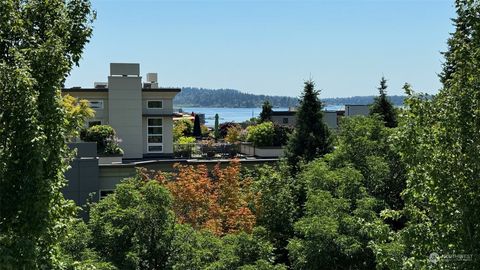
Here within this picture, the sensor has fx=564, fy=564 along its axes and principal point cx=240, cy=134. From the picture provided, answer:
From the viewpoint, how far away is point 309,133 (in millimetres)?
20203

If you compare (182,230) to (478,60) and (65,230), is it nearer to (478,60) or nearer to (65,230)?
(65,230)

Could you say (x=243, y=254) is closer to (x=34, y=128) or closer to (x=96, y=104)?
(x=34, y=128)

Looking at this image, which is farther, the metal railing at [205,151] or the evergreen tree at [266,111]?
the evergreen tree at [266,111]

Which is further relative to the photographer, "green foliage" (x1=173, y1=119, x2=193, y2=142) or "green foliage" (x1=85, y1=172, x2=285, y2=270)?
"green foliage" (x1=173, y1=119, x2=193, y2=142)

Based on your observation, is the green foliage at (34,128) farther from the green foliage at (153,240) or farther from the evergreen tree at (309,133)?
the evergreen tree at (309,133)

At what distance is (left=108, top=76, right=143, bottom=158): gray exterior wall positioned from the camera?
26.5 meters

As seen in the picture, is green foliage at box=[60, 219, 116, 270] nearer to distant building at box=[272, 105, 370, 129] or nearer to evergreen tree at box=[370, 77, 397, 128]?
evergreen tree at box=[370, 77, 397, 128]

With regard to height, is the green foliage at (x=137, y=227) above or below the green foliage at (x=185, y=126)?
below

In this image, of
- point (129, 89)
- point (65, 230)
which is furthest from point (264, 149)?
point (65, 230)

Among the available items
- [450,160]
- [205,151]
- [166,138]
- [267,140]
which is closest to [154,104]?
[166,138]

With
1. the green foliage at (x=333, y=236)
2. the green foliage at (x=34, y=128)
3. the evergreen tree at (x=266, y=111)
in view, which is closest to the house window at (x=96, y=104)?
the green foliage at (x=333, y=236)

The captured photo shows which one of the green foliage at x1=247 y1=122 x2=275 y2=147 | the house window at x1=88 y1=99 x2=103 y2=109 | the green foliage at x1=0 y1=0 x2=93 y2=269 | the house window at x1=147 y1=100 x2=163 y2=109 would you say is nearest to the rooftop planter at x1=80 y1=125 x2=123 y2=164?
the house window at x1=88 y1=99 x2=103 y2=109

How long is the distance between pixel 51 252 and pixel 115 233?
4.65 m

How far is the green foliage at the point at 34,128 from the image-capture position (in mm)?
5691
